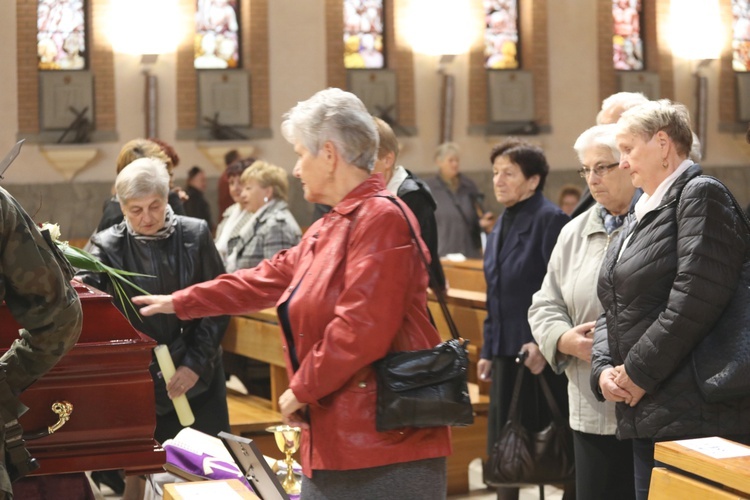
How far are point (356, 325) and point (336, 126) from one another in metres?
0.53

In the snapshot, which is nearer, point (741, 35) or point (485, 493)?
point (485, 493)

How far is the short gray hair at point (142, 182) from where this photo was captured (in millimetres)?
4316

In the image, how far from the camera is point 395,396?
2.90 meters

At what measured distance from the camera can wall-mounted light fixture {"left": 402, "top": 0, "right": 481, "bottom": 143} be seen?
14.7 metres

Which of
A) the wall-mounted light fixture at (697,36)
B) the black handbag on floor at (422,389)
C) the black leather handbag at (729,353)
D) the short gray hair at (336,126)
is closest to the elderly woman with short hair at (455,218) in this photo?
the wall-mounted light fixture at (697,36)

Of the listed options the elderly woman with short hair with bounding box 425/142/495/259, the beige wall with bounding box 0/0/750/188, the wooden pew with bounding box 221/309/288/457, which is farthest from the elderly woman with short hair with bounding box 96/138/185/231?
the beige wall with bounding box 0/0/750/188

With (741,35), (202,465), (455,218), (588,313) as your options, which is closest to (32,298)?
(202,465)

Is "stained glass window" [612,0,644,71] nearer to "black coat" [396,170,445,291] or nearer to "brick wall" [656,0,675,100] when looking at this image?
"brick wall" [656,0,675,100]

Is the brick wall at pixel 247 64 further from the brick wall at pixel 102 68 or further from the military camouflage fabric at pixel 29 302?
the military camouflage fabric at pixel 29 302

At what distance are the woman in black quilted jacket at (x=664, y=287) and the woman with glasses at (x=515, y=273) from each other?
1.36 meters

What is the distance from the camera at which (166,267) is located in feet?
14.5

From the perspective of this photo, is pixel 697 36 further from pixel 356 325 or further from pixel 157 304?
pixel 356 325

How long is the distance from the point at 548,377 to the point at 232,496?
2196 millimetres

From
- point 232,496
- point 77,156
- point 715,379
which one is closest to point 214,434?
point 232,496
